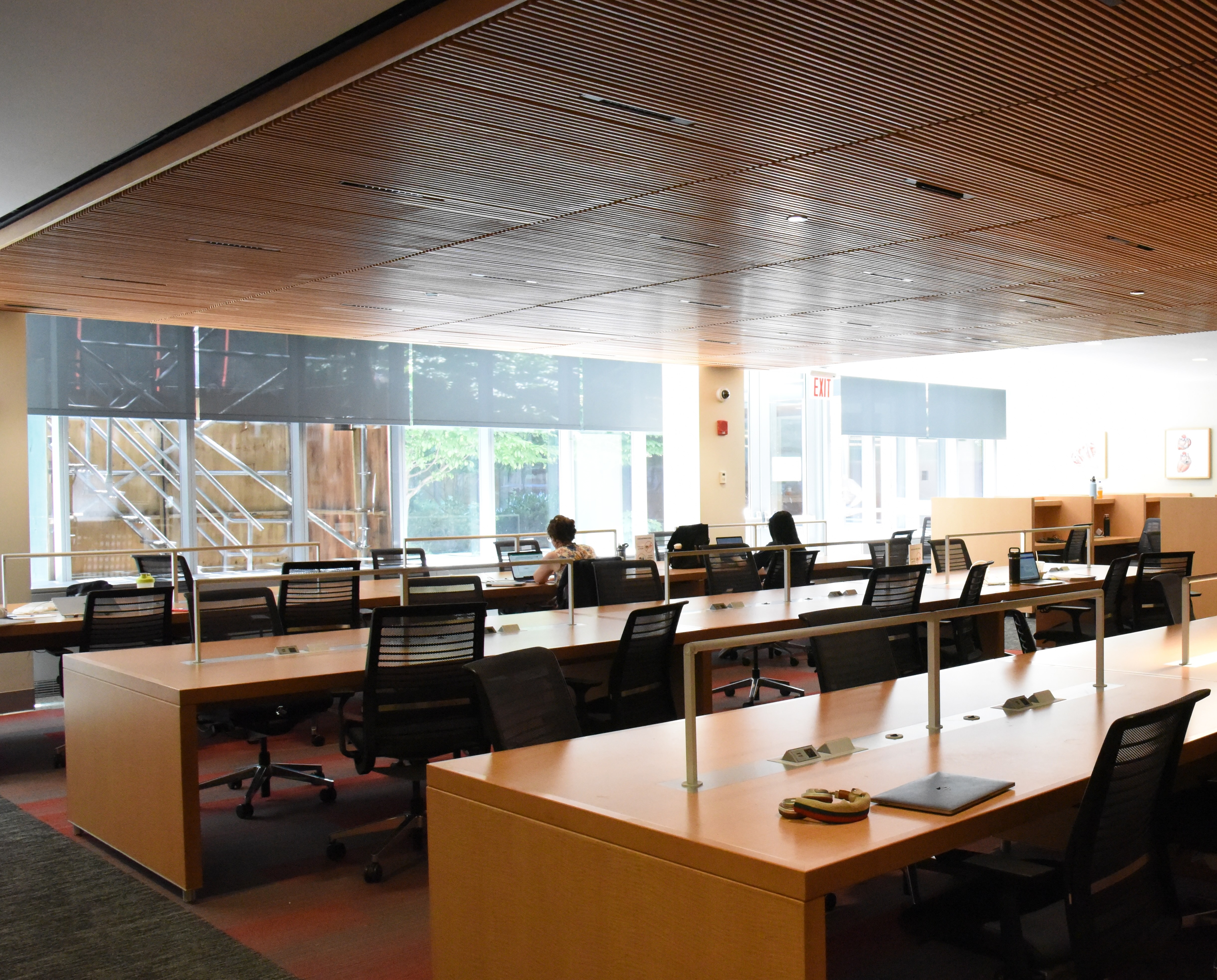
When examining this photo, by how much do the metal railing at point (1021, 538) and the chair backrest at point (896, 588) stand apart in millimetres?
952

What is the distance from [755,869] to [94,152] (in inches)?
178

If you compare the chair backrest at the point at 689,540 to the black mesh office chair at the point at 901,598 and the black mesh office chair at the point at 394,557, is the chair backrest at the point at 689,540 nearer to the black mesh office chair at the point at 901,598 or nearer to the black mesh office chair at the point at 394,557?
the black mesh office chair at the point at 394,557

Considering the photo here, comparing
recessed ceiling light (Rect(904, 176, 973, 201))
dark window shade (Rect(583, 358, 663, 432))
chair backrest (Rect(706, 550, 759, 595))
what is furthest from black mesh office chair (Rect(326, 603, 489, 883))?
dark window shade (Rect(583, 358, 663, 432))

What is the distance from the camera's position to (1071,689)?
3.46 metres

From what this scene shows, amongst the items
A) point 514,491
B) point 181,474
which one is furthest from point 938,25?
point 514,491

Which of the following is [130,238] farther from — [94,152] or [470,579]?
[470,579]

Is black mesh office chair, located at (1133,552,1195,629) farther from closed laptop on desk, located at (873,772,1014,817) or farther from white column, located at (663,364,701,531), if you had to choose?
white column, located at (663,364,701,531)

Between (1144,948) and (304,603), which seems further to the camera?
(304,603)

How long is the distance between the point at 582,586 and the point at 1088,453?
14.7 meters

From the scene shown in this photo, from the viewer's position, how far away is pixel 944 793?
2.20 meters

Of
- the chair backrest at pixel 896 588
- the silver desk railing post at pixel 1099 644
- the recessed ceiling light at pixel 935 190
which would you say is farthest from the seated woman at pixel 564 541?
the silver desk railing post at pixel 1099 644

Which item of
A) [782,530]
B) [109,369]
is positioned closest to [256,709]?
[109,369]

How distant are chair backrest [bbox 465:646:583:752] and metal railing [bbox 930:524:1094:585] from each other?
14.2 ft

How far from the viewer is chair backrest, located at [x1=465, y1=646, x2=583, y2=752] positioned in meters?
2.94
